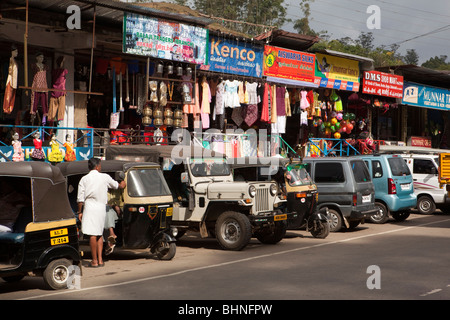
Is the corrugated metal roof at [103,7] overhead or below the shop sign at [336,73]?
overhead

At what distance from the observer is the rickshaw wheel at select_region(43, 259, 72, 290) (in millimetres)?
8969

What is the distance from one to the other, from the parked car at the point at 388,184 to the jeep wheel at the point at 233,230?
706cm

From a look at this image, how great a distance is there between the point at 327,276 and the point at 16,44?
11.6 meters

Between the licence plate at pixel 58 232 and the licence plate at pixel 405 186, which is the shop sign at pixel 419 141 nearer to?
the licence plate at pixel 405 186

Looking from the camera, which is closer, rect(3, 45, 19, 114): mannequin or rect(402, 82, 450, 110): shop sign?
rect(3, 45, 19, 114): mannequin

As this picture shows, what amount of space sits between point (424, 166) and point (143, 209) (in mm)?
13111

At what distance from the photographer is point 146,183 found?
12008 mm

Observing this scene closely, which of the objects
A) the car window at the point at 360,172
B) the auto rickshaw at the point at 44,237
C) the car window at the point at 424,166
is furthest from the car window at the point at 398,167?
the auto rickshaw at the point at 44,237

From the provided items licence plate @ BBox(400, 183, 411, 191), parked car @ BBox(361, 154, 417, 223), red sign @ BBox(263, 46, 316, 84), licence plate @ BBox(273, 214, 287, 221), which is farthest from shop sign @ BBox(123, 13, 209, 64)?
licence plate @ BBox(400, 183, 411, 191)

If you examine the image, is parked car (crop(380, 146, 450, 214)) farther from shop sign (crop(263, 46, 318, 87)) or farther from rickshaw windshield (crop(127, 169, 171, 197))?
rickshaw windshield (crop(127, 169, 171, 197))

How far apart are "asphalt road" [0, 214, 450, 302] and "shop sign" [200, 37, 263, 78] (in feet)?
26.8

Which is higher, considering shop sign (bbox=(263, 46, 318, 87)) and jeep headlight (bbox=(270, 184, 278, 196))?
shop sign (bbox=(263, 46, 318, 87))

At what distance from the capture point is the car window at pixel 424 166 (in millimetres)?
21438

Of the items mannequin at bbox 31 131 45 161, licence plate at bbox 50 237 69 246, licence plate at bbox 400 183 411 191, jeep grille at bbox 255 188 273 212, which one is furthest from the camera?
licence plate at bbox 400 183 411 191
